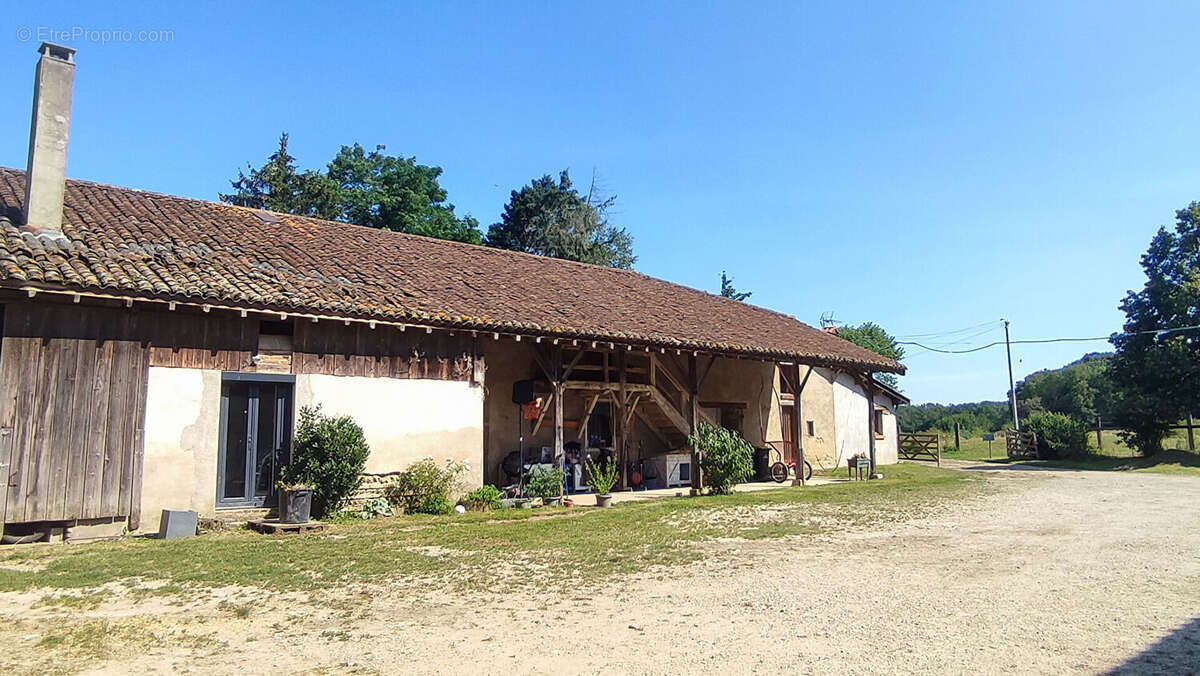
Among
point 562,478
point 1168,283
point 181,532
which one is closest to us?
point 181,532

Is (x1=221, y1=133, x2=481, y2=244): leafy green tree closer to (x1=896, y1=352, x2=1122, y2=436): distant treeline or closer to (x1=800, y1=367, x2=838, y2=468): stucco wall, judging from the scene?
(x1=800, y1=367, x2=838, y2=468): stucco wall

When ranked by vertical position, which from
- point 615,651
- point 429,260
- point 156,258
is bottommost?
point 615,651

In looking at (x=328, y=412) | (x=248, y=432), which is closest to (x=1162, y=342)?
(x=328, y=412)

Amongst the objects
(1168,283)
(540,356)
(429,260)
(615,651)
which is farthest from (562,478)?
(1168,283)

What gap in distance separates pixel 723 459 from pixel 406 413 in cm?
594

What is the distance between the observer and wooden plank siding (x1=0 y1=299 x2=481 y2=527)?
882 cm

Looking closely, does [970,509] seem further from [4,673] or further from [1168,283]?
[1168,283]

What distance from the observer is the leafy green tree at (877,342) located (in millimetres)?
47188

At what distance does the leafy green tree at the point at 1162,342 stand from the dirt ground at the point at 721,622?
1943cm

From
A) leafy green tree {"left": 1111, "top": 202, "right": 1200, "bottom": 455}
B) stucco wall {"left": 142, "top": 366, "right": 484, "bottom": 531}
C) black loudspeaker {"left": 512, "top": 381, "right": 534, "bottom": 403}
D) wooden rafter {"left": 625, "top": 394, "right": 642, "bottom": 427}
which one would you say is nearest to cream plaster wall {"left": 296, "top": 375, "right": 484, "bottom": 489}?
stucco wall {"left": 142, "top": 366, "right": 484, "bottom": 531}

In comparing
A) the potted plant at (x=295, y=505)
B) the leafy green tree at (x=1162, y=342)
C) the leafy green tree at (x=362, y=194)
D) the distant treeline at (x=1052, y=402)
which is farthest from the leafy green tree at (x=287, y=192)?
the distant treeline at (x=1052, y=402)

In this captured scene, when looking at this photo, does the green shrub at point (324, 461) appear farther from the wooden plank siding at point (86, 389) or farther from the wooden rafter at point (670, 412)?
the wooden rafter at point (670, 412)

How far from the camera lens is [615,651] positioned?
4.51 meters

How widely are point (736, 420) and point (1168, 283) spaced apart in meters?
15.7
